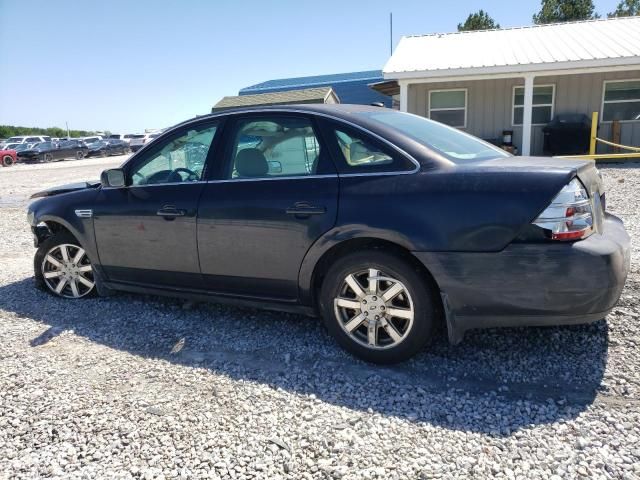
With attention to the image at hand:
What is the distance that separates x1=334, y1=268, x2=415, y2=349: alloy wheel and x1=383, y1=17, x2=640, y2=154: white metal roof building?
1160 centimetres

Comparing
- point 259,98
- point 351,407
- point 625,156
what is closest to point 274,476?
point 351,407

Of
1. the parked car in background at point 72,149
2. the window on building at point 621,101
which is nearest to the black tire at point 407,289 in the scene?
the window on building at point 621,101

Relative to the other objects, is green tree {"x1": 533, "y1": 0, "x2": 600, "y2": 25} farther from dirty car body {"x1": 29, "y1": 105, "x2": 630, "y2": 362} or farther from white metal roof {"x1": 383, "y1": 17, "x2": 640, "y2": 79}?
dirty car body {"x1": 29, "y1": 105, "x2": 630, "y2": 362}

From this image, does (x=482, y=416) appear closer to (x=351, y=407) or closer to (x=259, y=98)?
(x=351, y=407)

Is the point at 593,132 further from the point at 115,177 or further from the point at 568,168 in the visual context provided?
the point at 115,177

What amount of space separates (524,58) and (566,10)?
30.3 meters

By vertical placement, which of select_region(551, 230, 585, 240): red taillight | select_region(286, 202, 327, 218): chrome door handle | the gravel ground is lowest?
the gravel ground

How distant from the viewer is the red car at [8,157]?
29.9m

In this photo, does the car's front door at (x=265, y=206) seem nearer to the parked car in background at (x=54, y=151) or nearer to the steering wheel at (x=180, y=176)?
the steering wheel at (x=180, y=176)

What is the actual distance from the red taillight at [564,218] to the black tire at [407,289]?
75 centimetres

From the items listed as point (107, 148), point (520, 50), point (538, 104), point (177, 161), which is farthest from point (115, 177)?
point (107, 148)

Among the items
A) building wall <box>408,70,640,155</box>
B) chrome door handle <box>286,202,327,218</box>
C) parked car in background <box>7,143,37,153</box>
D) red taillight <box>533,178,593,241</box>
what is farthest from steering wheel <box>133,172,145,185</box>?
parked car in background <box>7,143,37,153</box>

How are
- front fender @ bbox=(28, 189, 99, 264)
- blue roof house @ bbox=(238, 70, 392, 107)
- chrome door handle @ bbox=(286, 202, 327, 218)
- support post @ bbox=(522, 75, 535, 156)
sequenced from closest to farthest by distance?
chrome door handle @ bbox=(286, 202, 327, 218), front fender @ bbox=(28, 189, 99, 264), support post @ bbox=(522, 75, 535, 156), blue roof house @ bbox=(238, 70, 392, 107)

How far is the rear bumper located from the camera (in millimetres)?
2662
